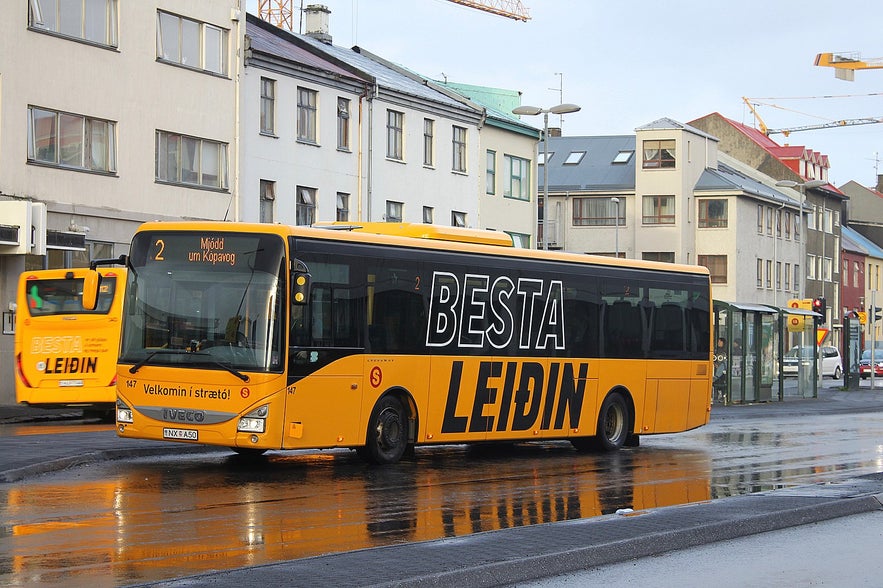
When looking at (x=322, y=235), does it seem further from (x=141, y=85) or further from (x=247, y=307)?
(x=141, y=85)

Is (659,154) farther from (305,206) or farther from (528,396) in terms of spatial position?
(528,396)

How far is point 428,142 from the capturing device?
49250mm

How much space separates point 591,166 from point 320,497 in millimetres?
73529

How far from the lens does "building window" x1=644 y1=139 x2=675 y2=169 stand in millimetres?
83062

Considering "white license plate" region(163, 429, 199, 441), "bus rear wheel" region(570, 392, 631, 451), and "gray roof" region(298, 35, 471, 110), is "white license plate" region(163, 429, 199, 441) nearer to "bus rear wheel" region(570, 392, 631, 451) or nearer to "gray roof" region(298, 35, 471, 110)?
"bus rear wheel" region(570, 392, 631, 451)

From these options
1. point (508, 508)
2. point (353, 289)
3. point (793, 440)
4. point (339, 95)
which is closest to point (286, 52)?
point (339, 95)

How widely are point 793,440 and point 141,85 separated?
18074 millimetres

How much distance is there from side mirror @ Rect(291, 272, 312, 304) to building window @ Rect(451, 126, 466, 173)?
112 feet

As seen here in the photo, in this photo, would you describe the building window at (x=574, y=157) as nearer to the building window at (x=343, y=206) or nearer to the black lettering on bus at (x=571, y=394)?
the building window at (x=343, y=206)

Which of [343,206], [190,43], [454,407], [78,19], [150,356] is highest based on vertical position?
[190,43]

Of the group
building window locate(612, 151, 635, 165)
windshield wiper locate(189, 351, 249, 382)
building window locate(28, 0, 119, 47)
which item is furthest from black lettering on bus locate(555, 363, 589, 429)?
building window locate(612, 151, 635, 165)

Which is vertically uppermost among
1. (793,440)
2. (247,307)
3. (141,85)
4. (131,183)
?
(141,85)

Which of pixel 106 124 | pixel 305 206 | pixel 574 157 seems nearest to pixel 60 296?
pixel 106 124

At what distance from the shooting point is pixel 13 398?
32562 mm
